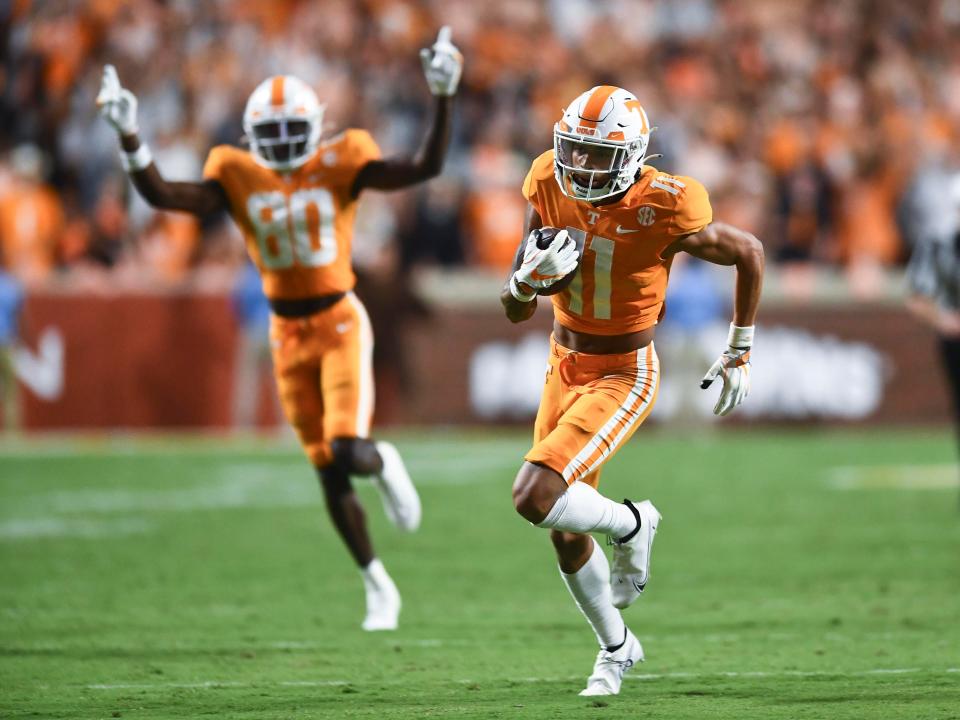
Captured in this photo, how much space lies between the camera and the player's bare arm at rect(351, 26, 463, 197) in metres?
6.85

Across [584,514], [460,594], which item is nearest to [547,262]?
[584,514]

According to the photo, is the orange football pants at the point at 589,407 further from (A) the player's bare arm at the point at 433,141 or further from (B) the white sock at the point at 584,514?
(A) the player's bare arm at the point at 433,141

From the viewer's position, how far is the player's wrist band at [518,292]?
5.20 meters

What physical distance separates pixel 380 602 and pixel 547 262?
7.56 feet

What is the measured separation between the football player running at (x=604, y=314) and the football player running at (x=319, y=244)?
144 centimetres

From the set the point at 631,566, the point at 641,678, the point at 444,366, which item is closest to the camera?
the point at 631,566

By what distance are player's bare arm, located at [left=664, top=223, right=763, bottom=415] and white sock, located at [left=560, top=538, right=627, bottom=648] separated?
673mm

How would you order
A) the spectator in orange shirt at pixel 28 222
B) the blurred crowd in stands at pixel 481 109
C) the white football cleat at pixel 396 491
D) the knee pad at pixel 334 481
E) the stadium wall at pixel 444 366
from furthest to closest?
the blurred crowd in stands at pixel 481 109 < the stadium wall at pixel 444 366 < the spectator in orange shirt at pixel 28 222 < the white football cleat at pixel 396 491 < the knee pad at pixel 334 481

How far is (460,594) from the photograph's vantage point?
7695mm

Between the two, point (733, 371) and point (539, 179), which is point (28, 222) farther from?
point (733, 371)

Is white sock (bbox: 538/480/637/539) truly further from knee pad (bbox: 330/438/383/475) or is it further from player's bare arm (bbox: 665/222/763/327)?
knee pad (bbox: 330/438/383/475)

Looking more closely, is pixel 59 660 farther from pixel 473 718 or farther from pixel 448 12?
pixel 448 12

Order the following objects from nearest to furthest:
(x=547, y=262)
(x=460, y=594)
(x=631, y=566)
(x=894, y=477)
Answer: (x=547, y=262)
(x=631, y=566)
(x=460, y=594)
(x=894, y=477)

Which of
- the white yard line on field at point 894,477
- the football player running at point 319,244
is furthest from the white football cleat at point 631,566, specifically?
the white yard line on field at point 894,477
